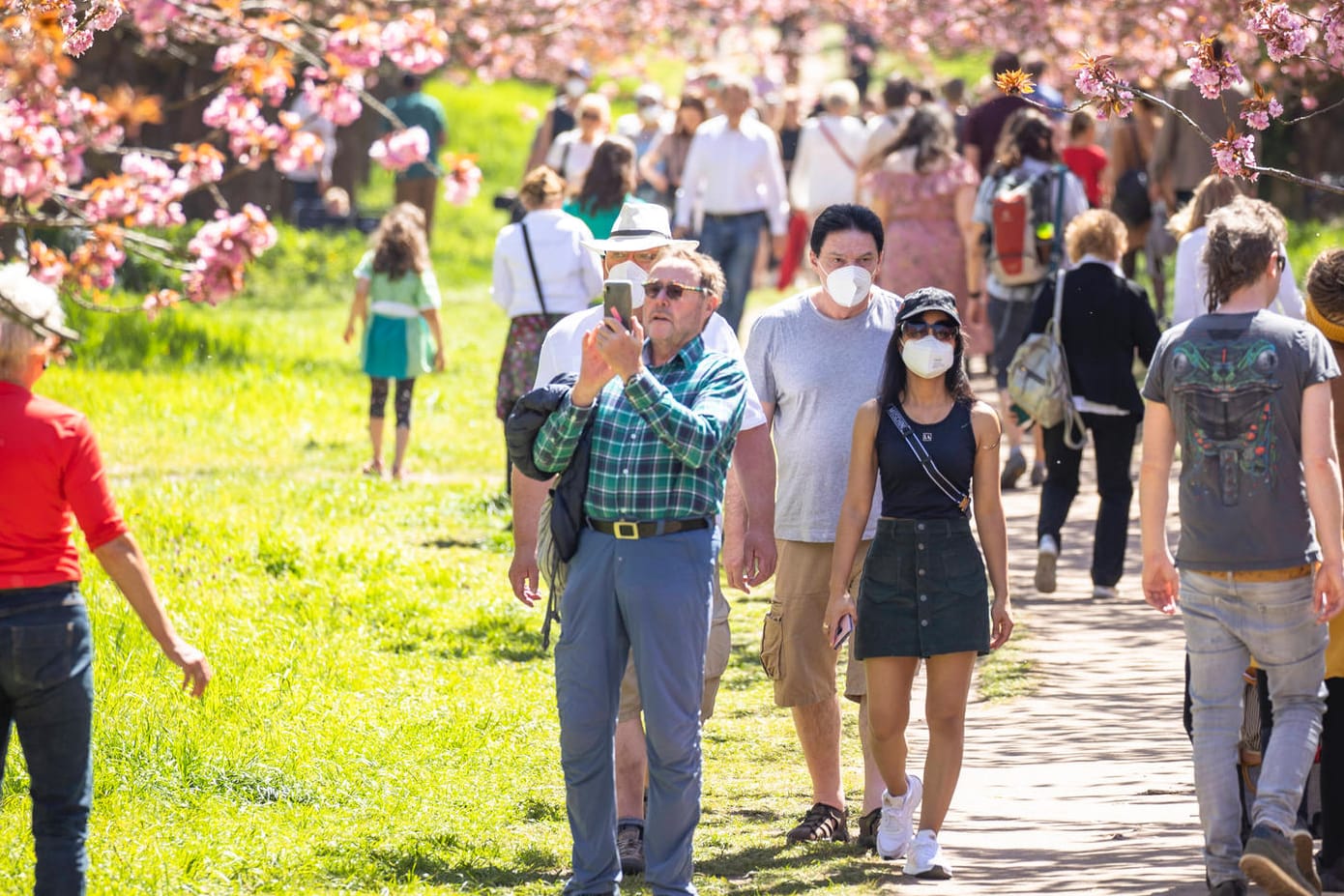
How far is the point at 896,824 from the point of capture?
595 centimetres

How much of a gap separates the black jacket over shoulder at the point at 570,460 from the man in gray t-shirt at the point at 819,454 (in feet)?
3.45

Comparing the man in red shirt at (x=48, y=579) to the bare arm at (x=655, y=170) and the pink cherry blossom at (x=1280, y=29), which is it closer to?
the pink cherry blossom at (x=1280, y=29)

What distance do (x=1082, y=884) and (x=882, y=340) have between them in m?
1.70

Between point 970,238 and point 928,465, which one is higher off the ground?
point 970,238

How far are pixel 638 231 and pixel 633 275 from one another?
0.75ft

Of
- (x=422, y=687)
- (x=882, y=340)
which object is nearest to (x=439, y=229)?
(x=422, y=687)

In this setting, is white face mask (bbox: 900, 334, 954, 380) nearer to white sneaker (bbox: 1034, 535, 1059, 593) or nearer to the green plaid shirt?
the green plaid shirt

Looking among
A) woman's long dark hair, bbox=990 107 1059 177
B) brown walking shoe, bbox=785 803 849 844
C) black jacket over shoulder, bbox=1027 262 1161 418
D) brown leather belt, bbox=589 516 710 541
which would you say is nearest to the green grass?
black jacket over shoulder, bbox=1027 262 1161 418

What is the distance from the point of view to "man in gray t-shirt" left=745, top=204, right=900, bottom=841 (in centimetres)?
622

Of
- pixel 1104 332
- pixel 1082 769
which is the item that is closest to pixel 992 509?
pixel 1082 769

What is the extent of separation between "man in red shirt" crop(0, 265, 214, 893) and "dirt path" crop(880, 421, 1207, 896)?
2.17m

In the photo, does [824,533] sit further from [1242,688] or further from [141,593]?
[141,593]

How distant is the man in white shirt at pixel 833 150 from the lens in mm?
16453

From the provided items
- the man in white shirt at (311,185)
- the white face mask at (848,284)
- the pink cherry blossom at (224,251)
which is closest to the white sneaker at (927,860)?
the white face mask at (848,284)
